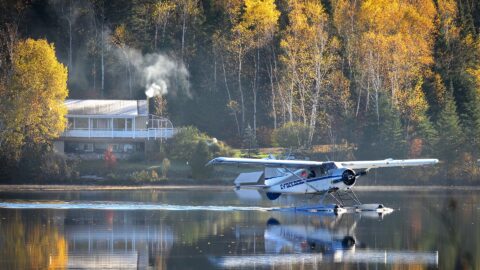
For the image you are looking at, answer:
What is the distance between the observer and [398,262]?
96.3 ft

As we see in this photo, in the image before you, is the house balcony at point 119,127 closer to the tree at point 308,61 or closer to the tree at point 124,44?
the tree at point 124,44

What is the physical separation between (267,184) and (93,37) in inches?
1455

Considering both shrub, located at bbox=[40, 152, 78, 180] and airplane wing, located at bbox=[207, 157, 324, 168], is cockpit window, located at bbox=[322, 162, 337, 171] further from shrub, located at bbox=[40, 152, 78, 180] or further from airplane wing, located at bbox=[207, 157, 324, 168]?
shrub, located at bbox=[40, 152, 78, 180]

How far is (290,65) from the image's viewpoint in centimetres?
6969

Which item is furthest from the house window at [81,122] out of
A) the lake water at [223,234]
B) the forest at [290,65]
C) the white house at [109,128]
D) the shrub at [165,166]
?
the lake water at [223,234]

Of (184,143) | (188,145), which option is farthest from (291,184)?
(184,143)

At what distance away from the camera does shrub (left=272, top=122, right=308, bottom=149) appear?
223ft

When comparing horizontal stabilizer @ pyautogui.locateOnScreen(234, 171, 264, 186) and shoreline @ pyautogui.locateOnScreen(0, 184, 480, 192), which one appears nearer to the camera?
horizontal stabilizer @ pyautogui.locateOnScreen(234, 171, 264, 186)

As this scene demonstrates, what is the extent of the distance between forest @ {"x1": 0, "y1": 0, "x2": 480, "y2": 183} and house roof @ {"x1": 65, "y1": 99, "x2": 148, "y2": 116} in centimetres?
240

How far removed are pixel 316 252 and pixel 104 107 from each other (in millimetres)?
41779

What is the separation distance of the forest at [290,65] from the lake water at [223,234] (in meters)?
17.8

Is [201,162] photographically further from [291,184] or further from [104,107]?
[291,184]

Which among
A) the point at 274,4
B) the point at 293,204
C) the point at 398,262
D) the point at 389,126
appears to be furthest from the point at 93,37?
the point at 398,262

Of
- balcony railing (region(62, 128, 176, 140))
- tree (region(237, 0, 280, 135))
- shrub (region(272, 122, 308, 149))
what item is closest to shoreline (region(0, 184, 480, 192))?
shrub (region(272, 122, 308, 149))
